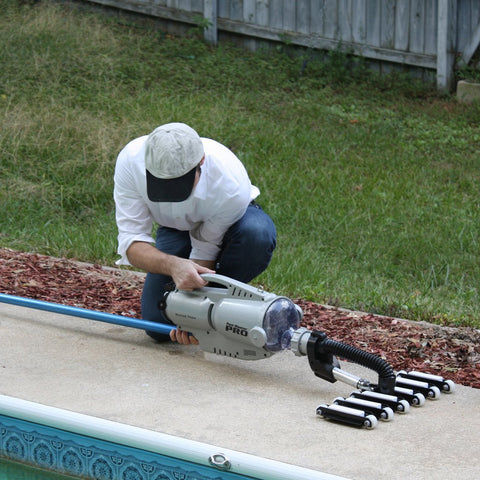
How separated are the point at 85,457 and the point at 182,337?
76 centimetres

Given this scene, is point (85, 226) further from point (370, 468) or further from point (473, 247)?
point (370, 468)

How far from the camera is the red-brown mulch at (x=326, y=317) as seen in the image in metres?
3.53

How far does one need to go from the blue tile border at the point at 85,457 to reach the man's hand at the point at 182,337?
75cm

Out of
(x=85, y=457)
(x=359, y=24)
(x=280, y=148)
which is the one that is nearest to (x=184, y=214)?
(x=85, y=457)

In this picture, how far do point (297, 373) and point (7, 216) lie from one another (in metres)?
3.47

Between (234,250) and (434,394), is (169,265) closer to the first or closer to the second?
(234,250)

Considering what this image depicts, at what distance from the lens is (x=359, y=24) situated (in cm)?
963

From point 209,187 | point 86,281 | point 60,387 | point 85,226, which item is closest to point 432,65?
point 85,226

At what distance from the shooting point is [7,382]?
303cm

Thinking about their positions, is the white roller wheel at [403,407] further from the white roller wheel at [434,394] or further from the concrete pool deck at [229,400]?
the white roller wheel at [434,394]

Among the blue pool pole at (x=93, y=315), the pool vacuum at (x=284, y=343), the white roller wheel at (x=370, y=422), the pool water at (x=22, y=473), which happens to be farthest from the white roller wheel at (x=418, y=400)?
the pool water at (x=22, y=473)

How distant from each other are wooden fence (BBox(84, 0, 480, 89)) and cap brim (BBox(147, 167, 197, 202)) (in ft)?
21.7

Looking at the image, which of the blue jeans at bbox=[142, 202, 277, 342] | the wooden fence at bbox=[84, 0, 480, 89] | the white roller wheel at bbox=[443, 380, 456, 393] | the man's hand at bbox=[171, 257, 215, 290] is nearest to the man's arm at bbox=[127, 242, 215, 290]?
the man's hand at bbox=[171, 257, 215, 290]

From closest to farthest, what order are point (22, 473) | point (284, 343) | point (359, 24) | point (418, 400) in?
point (22, 473) → point (418, 400) → point (284, 343) → point (359, 24)
